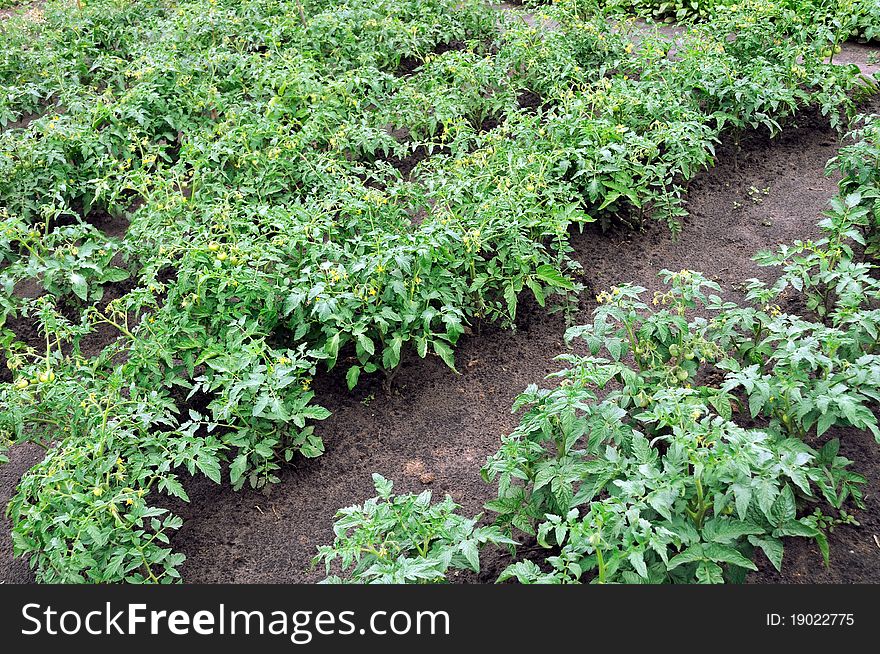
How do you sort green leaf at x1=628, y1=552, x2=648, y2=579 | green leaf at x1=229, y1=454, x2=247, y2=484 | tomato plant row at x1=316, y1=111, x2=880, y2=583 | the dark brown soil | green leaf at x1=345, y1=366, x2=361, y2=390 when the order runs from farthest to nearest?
green leaf at x1=345, y1=366, x2=361, y2=390
green leaf at x1=229, y1=454, x2=247, y2=484
the dark brown soil
tomato plant row at x1=316, y1=111, x2=880, y2=583
green leaf at x1=628, y1=552, x2=648, y2=579

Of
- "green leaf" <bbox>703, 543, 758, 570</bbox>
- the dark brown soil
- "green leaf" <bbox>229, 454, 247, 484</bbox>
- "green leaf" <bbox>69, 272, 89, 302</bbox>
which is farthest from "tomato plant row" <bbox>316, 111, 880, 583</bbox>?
"green leaf" <bbox>69, 272, 89, 302</bbox>

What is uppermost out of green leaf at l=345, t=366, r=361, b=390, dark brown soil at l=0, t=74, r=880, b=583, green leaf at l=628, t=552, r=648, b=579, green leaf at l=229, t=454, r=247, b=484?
green leaf at l=628, t=552, r=648, b=579

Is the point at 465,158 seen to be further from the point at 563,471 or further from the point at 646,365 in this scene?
the point at 563,471

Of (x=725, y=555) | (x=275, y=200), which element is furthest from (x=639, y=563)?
(x=275, y=200)

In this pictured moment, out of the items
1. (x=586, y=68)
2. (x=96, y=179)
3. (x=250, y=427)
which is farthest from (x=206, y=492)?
(x=586, y=68)

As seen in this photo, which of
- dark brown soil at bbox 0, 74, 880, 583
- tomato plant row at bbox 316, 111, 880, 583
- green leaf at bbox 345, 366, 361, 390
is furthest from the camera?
green leaf at bbox 345, 366, 361, 390

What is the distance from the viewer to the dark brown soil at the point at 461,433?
353 cm

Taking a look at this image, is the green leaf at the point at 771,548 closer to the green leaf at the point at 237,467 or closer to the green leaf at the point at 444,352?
the green leaf at the point at 444,352

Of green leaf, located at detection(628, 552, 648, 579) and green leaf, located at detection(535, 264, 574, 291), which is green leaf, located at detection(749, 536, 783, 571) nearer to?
green leaf, located at detection(628, 552, 648, 579)

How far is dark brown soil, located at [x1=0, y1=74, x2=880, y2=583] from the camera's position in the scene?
11.6 ft

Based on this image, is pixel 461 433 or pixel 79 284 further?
pixel 79 284

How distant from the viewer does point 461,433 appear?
13.2 ft

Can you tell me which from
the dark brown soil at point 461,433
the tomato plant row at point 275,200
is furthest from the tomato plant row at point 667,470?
the tomato plant row at point 275,200

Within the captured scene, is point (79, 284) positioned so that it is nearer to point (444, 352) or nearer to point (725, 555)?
→ point (444, 352)
